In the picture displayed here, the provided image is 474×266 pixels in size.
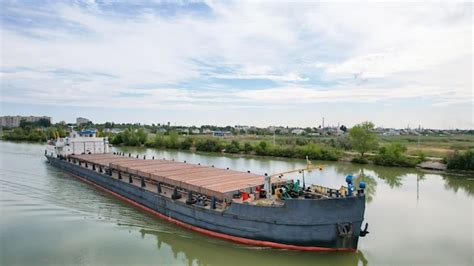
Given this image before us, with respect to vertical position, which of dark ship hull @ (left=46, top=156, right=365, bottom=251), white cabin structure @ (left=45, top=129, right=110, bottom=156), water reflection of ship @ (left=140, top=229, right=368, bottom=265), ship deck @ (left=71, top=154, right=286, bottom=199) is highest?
white cabin structure @ (left=45, top=129, right=110, bottom=156)

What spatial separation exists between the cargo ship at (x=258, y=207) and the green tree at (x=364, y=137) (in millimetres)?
28982

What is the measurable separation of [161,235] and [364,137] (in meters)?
34.3

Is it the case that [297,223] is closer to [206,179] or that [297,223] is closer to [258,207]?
[258,207]

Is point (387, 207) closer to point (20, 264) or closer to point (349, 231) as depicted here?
point (349, 231)

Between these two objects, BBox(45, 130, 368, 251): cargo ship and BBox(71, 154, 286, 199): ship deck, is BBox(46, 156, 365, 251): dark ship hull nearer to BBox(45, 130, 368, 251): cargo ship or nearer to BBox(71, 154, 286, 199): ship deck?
BBox(45, 130, 368, 251): cargo ship

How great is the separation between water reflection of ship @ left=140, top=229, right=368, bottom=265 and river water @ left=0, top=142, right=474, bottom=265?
1.3 inches

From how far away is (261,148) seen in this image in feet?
161

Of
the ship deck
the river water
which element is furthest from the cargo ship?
the river water

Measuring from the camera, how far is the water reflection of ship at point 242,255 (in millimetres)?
10758

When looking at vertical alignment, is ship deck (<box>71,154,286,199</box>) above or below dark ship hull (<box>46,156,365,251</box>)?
above

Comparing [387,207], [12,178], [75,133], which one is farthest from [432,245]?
[75,133]

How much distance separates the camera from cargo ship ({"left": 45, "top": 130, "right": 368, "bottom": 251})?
10734 millimetres

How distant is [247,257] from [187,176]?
6469 millimetres

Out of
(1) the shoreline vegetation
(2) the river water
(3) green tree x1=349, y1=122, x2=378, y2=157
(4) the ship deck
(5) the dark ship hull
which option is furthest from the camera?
(3) green tree x1=349, y1=122, x2=378, y2=157
